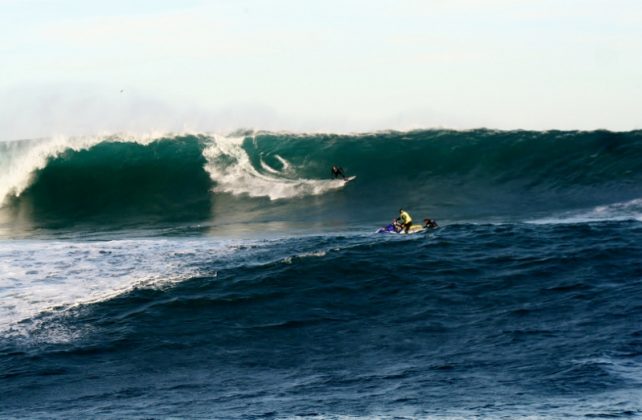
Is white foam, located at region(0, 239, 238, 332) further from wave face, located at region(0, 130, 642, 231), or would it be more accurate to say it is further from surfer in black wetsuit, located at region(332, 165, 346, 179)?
surfer in black wetsuit, located at region(332, 165, 346, 179)

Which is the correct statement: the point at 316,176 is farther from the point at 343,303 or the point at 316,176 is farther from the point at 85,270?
the point at 343,303

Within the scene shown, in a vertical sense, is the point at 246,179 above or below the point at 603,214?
above

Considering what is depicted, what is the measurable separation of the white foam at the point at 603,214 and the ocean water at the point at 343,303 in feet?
0.38

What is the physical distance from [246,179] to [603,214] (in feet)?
43.4

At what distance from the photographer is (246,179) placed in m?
34.1

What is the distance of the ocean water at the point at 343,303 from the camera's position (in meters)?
12.4

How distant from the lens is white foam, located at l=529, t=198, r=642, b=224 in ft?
80.4

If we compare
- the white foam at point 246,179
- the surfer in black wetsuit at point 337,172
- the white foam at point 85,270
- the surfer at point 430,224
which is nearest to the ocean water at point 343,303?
the white foam at point 85,270

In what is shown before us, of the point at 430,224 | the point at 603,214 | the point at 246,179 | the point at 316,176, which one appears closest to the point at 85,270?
the point at 430,224

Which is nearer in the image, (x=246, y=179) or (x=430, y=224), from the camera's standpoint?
(x=430, y=224)

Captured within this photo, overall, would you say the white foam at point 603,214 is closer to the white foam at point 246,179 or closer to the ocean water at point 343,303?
the ocean water at point 343,303

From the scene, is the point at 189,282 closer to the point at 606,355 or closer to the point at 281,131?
the point at 606,355

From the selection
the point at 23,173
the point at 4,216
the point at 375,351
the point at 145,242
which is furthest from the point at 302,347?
the point at 23,173

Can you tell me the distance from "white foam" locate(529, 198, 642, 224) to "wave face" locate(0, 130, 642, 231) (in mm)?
222
